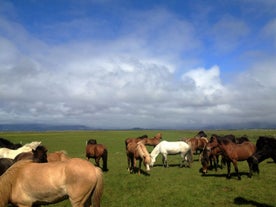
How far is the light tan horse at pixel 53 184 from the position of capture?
27.5ft

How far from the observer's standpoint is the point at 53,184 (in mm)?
8539

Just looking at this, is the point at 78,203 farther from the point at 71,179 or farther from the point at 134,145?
the point at 134,145

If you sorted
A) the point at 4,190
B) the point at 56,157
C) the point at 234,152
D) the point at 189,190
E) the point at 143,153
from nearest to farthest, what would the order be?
the point at 4,190
the point at 189,190
the point at 56,157
the point at 234,152
the point at 143,153

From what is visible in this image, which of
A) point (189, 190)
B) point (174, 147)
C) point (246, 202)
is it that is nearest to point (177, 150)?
point (174, 147)

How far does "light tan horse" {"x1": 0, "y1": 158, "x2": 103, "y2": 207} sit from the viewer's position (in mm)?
8391

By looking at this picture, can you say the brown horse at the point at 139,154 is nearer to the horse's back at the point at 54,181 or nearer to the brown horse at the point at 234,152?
the brown horse at the point at 234,152

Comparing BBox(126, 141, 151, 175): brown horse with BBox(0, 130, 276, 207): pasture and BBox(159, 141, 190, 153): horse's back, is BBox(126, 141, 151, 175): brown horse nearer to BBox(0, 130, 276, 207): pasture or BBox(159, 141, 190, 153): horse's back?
BBox(0, 130, 276, 207): pasture

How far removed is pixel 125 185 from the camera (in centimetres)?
1675

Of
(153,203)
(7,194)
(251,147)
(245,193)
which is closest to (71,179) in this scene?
(7,194)

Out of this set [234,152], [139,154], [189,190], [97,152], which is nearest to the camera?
[189,190]

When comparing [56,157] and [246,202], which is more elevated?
[56,157]

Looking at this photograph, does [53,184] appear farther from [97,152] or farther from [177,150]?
[177,150]

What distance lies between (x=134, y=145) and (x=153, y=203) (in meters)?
8.49

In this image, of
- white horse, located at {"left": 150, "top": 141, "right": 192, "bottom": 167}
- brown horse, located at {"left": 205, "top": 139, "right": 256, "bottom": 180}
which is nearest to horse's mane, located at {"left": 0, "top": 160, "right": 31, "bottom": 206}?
brown horse, located at {"left": 205, "top": 139, "right": 256, "bottom": 180}
